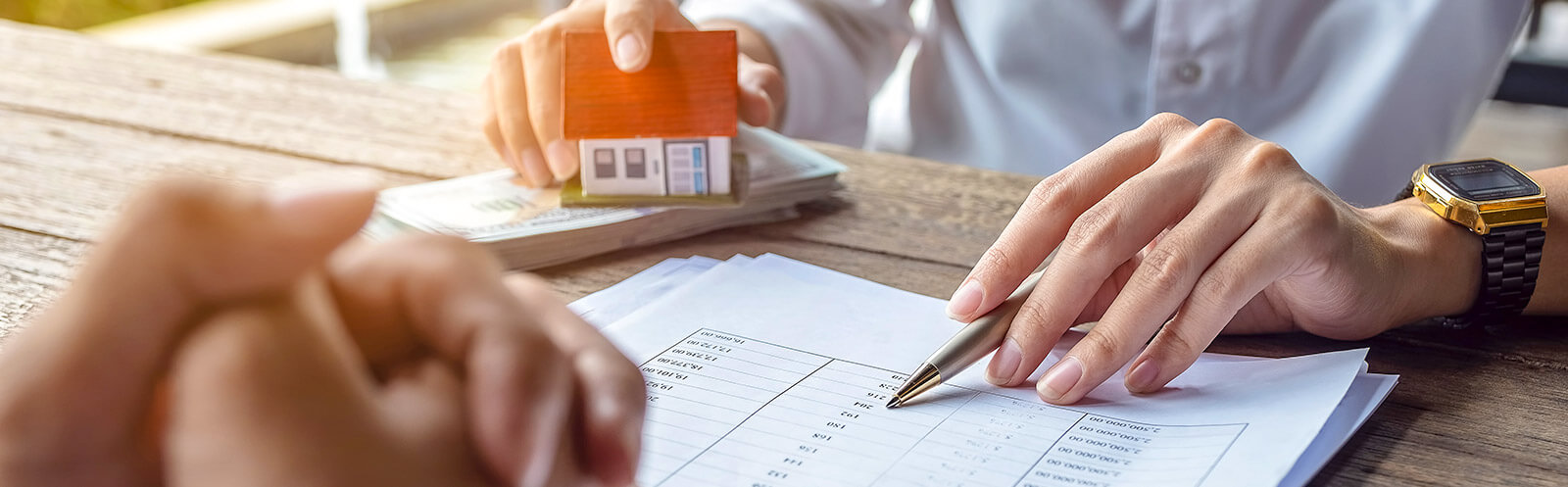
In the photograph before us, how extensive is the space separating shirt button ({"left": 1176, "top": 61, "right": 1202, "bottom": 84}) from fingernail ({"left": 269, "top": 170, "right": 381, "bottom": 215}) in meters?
1.12

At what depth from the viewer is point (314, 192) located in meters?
0.29

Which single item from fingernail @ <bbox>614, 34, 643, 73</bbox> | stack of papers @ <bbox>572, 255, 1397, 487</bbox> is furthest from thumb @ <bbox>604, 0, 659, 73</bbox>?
stack of papers @ <bbox>572, 255, 1397, 487</bbox>

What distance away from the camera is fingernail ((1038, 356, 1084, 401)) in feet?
1.91

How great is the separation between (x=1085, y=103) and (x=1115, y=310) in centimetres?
82

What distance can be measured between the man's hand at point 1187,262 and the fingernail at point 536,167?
41 cm

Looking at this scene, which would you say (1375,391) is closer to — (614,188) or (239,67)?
(614,188)

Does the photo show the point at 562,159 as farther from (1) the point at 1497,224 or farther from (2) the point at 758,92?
(1) the point at 1497,224

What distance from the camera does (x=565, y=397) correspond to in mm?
299

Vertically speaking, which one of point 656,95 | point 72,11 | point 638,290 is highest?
point 656,95

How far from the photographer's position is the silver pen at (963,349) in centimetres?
58

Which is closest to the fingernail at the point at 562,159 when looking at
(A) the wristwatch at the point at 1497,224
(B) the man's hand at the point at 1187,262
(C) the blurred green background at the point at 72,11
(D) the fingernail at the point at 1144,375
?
(B) the man's hand at the point at 1187,262

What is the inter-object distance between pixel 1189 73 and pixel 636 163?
686mm

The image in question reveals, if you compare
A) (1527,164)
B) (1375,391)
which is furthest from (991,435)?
(1527,164)

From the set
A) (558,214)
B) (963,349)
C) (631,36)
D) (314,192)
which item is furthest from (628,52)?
(314,192)
